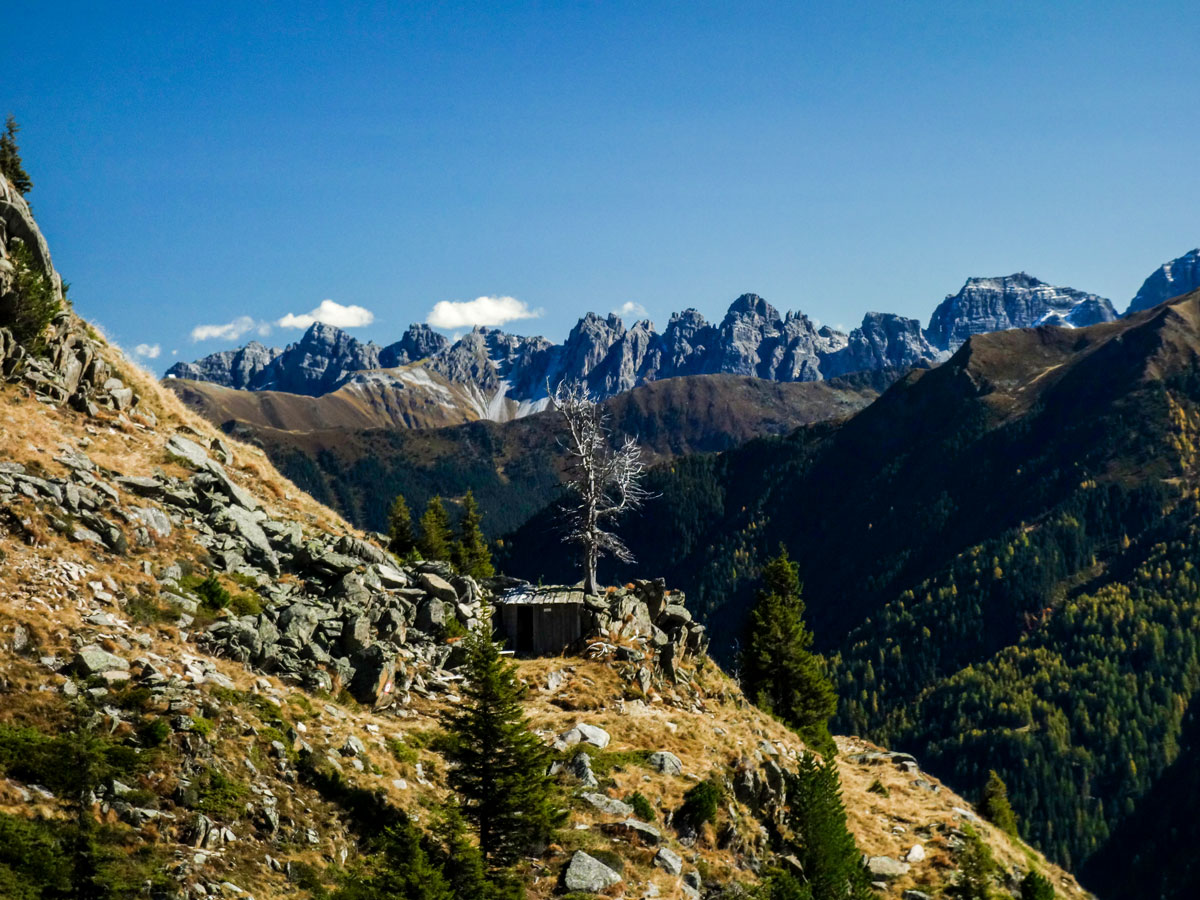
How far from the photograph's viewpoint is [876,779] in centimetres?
4944

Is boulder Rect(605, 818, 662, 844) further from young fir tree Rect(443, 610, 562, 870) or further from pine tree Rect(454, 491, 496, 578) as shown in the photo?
pine tree Rect(454, 491, 496, 578)

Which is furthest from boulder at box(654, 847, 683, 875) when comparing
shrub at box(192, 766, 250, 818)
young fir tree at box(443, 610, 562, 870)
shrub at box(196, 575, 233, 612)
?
shrub at box(196, 575, 233, 612)

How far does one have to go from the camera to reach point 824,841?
109 ft

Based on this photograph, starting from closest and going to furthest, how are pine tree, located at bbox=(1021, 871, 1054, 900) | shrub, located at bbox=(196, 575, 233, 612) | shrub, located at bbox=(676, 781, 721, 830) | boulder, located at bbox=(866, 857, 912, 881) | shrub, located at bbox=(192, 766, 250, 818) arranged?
1. shrub, located at bbox=(192, 766, 250, 818)
2. shrub, located at bbox=(196, 575, 233, 612)
3. shrub, located at bbox=(676, 781, 721, 830)
4. boulder, located at bbox=(866, 857, 912, 881)
5. pine tree, located at bbox=(1021, 871, 1054, 900)

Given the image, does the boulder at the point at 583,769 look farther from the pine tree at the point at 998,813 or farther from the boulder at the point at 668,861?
the pine tree at the point at 998,813

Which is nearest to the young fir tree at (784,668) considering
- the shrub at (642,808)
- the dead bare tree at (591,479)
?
the dead bare tree at (591,479)

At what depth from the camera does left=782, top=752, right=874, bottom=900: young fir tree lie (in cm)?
3244

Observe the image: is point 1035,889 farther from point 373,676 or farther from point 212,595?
point 212,595

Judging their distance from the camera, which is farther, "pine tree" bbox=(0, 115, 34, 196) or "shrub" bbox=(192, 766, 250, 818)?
"pine tree" bbox=(0, 115, 34, 196)

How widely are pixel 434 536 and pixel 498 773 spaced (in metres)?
53.7

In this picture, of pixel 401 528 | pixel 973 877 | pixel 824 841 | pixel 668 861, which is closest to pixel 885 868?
pixel 973 877

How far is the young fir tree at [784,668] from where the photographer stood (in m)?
61.5

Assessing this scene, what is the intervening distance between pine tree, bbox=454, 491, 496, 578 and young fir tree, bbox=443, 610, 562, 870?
4032cm

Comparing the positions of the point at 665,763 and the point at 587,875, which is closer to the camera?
→ the point at 587,875
